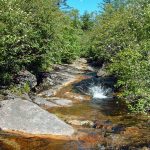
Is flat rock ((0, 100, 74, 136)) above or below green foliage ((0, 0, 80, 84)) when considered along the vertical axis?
below

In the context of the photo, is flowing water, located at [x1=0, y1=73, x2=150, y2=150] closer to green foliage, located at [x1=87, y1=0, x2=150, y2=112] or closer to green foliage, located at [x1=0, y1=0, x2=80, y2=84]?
green foliage, located at [x1=87, y1=0, x2=150, y2=112]

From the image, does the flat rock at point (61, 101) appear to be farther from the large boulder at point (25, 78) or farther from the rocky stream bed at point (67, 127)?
the large boulder at point (25, 78)

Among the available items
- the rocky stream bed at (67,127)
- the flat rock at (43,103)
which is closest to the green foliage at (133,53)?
the rocky stream bed at (67,127)

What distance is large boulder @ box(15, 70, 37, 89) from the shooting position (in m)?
31.3

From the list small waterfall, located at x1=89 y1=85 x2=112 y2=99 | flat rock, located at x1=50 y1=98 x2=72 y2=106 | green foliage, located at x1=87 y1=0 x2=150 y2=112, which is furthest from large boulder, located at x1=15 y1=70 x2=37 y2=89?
green foliage, located at x1=87 y1=0 x2=150 y2=112

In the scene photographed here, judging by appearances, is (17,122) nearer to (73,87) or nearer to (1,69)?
(1,69)

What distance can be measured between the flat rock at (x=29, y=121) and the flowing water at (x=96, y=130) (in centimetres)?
66

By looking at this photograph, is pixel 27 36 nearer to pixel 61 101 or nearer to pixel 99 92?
pixel 61 101

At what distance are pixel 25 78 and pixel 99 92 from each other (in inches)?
357

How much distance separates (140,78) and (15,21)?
9404mm

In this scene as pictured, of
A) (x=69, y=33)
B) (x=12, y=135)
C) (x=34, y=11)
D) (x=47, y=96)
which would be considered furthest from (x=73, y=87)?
(x=69, y=33)

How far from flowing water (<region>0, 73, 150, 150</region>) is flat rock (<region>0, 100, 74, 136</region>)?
663mm

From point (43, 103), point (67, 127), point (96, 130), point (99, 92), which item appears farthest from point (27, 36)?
point (99, 92)

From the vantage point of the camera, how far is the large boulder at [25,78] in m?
31.3
